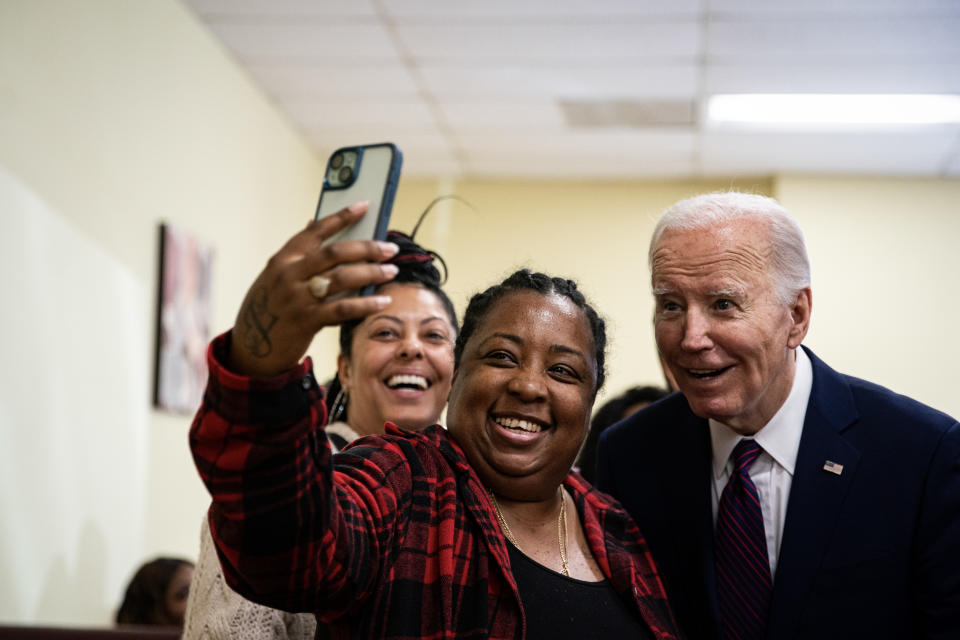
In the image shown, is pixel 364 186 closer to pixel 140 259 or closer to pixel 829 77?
pixel 140 259

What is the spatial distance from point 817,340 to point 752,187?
1.16 m

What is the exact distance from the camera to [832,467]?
193 centimetres

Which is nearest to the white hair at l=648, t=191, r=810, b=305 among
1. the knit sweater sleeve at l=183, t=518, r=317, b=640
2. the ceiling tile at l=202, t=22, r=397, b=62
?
the knit sweater sleeve at l=183, t=518, r=317, b=640

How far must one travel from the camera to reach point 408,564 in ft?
4.63

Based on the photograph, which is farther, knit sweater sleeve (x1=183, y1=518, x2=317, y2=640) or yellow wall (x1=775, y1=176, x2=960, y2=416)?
yellow wall (x1=775, y1=176, x2=960, y2=416)

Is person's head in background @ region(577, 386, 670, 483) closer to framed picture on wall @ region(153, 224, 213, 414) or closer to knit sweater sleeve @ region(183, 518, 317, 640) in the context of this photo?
knit sweater sleeve @ region(183, 518, 317, 640)

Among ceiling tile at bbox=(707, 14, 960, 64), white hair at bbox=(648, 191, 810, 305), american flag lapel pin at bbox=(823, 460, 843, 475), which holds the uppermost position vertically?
ceiling tile at bbox=(707, 14, 960, 64)

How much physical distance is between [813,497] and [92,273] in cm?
302

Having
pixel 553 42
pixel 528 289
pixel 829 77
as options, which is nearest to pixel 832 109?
pixel 829 77

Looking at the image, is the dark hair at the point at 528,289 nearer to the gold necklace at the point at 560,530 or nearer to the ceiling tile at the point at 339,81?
the gold necklace at the point at 560,530

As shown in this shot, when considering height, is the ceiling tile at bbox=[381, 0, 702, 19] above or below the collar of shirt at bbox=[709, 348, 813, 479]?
above

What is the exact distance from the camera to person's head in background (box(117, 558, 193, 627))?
12.1 feet

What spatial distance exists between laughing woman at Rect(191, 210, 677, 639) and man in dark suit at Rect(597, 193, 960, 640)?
0.18m

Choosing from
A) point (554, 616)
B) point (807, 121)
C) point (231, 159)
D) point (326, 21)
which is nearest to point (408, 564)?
point (554, 616)
